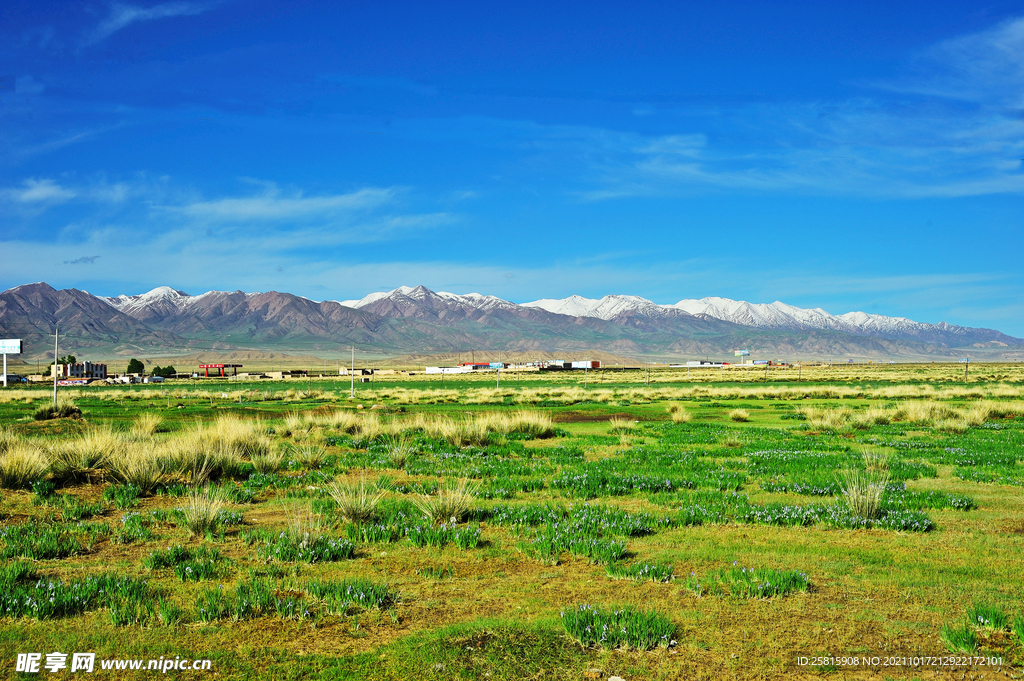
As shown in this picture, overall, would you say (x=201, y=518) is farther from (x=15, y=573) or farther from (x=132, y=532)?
(x=15, y=573)

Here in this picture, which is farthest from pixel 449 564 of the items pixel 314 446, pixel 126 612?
pixel 314 446

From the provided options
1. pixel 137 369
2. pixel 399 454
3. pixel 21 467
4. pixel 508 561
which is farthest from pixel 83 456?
pixel 137 369

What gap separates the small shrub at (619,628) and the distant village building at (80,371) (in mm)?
167476

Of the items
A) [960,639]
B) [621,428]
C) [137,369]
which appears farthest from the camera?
[137,369]

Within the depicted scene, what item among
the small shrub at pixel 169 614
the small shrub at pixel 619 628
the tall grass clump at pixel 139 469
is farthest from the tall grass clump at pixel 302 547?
the tall grass clump at pixel 139 469

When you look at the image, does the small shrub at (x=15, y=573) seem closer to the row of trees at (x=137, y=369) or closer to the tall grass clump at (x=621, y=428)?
the tall grass clump at (x=621, y=428)

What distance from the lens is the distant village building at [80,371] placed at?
484 ft

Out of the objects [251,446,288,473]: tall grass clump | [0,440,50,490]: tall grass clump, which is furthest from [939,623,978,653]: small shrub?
[0,440,50,490]: tall grass clump

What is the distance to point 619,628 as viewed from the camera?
6371mm

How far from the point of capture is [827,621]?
22.3ft

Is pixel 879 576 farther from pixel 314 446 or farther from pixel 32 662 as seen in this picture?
pixel 314 446

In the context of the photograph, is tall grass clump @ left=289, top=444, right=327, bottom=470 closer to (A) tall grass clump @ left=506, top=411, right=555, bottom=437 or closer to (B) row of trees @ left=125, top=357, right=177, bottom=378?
(A) tall grass clump @ left=506, top=411, right=555, bottom=437

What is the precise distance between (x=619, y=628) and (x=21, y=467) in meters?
13.7

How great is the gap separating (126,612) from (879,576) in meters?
8.58
